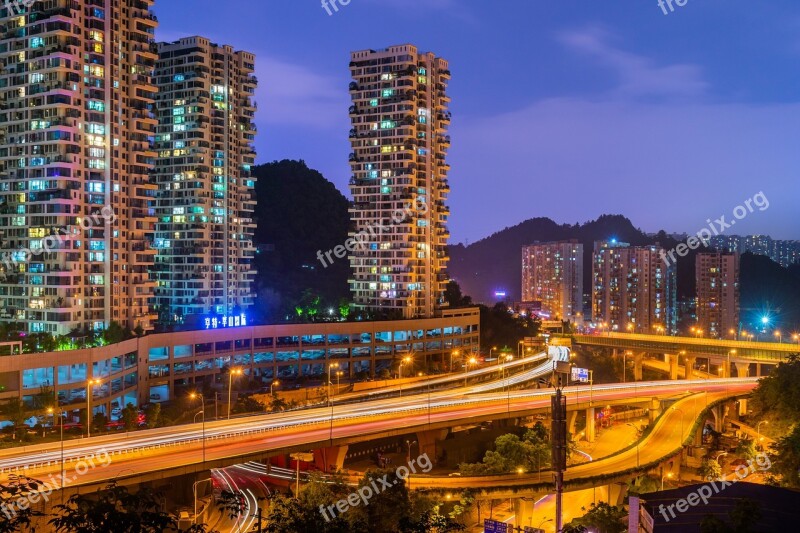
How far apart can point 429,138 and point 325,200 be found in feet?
111

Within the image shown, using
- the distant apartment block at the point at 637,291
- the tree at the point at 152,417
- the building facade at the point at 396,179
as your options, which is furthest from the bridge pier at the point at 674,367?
the tree at the point at 152,417

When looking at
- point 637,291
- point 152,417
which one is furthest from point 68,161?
point 637,291

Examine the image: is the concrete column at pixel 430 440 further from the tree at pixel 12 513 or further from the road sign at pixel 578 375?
the tree at pixel 12 513

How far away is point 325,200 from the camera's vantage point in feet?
338

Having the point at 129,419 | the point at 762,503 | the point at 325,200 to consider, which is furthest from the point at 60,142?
the point at 325,200

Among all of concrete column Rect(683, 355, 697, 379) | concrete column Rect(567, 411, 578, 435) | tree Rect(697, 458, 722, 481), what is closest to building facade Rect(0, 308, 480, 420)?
concrete column Rect(567, 411, 578, 435)

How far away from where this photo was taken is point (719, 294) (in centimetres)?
10356

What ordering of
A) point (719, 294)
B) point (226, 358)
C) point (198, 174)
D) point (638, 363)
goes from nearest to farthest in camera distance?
point (226, 358)
point (198, 174)
point (638, 363)
point (719, 294)

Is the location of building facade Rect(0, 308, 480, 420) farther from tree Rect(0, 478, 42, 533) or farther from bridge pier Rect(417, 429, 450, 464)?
tree Rect(0, 478, 42, 533)

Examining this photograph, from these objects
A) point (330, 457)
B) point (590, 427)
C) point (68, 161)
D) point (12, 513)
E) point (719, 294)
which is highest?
point (68, 161)

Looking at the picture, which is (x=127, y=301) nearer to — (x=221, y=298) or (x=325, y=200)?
(x=221, y=298)

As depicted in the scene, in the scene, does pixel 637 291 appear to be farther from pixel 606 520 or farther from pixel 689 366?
pixel 606 520

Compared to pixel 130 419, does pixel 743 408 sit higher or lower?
lower

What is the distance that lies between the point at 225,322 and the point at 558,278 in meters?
88.4
